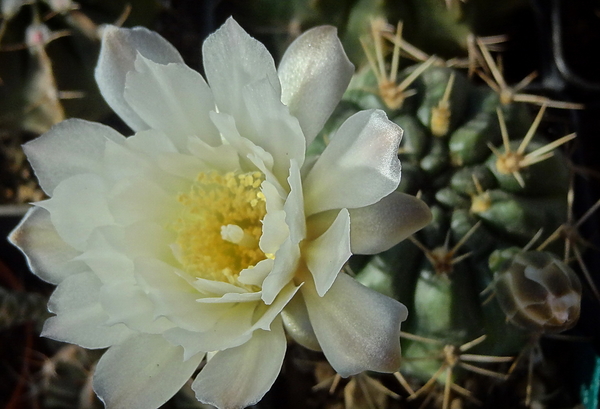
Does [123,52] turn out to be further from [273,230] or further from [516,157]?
[516,157]

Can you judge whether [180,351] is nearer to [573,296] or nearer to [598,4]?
[573,296]

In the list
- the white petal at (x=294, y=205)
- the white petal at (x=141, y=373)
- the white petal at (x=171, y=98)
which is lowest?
the white petal at (x=141, y=373)

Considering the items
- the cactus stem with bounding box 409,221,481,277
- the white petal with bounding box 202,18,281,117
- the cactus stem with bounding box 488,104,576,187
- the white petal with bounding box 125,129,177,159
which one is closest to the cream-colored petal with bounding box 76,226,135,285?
the white petal with bounding box 125,129,177,159

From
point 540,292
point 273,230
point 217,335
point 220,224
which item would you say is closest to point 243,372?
point 217,335

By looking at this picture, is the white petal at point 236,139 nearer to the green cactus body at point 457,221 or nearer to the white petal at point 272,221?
the white petal at point 272,221

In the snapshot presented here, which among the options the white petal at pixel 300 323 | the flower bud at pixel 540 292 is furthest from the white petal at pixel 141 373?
the flower bud at pixel 540 292

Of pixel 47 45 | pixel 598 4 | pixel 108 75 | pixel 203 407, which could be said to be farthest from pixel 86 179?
pixel 598 4
